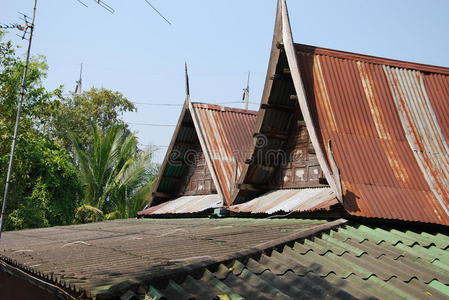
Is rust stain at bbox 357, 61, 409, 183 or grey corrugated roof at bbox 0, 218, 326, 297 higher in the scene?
rust stain at bbox 357, 61, 409, 183

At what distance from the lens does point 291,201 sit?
9055 millimetres

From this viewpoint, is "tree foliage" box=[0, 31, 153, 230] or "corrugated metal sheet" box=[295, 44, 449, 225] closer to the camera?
"corrugated metal sheet" box=[295, 44, 449, 225]

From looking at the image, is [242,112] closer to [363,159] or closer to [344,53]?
[344,53]

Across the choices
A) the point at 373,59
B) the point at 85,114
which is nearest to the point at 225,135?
the point at 373,59

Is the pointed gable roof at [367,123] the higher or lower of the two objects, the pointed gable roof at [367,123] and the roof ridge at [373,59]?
the lower

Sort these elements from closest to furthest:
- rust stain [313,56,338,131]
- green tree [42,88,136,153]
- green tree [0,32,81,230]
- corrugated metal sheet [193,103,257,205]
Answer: rust stain [313,56,338,131], corrugated metal sheet [193,103,257,205], green tree [0,32,81,230], green tree [42,88,136,153]

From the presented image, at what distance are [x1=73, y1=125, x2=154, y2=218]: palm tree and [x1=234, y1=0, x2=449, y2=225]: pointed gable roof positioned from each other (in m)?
11.1

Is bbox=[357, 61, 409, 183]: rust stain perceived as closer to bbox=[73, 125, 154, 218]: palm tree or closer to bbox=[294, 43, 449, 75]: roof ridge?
bbox=[294, 43, 449, 75]: roof ridge

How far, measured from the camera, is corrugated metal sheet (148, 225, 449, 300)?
473cm

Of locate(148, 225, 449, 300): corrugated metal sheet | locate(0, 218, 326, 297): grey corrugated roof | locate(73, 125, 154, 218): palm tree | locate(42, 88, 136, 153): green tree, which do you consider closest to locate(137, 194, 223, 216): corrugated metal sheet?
locate(0, 218, 326, 297): grey corrugated roof

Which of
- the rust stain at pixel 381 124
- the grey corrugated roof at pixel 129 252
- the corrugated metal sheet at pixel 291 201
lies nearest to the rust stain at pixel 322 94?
the rust stain at pixel 381 124

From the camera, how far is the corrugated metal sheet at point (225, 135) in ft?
41.4

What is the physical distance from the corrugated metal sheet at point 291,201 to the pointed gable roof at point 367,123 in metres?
0.32

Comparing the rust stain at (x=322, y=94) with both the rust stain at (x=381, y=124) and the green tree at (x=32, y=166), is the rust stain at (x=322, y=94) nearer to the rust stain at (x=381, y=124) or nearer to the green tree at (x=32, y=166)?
the rust stain at (x=381, y=124)
